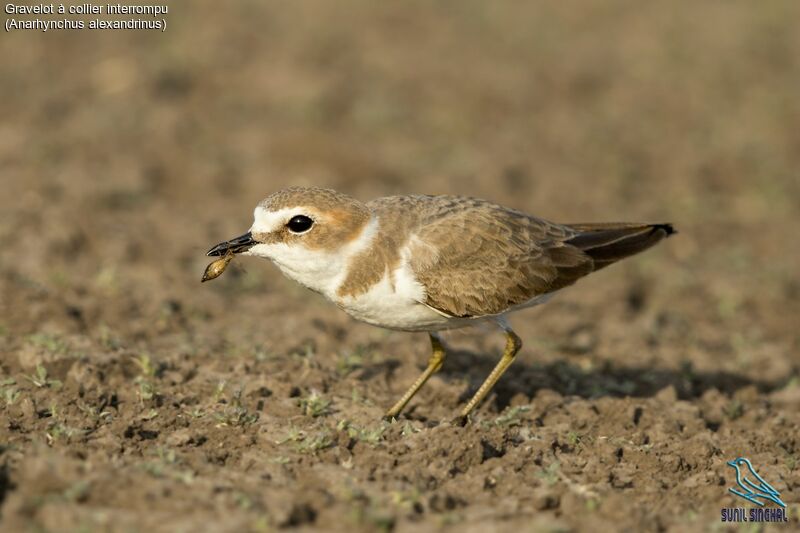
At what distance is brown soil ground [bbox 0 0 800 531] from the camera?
579 centimetres

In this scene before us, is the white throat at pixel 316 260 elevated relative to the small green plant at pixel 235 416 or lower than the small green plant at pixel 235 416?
elevated

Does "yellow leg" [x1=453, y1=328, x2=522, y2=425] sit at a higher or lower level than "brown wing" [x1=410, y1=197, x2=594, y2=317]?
lower

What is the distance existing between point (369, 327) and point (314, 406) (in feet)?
7.40

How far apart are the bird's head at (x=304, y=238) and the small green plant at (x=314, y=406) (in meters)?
0.80

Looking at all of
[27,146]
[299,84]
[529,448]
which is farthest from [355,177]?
[529,448]

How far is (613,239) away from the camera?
7637 mm

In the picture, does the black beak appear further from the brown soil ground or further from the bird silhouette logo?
the bird silhouette logo

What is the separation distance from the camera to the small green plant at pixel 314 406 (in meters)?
6.74

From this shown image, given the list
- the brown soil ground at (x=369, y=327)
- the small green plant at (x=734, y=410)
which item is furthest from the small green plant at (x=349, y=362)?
the small green plant at (x=734, y=410)

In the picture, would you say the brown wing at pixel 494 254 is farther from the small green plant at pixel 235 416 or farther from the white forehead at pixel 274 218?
the small green plant at pixel 235 416

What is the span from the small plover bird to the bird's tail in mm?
115

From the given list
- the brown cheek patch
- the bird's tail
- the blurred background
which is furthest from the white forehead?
the blurred background

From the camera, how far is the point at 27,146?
12031 mm

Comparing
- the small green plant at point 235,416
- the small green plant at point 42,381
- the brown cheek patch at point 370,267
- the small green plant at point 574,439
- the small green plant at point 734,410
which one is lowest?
the small green plant at point 574,439
